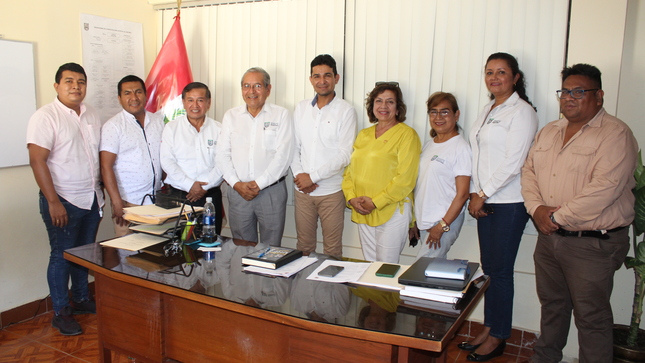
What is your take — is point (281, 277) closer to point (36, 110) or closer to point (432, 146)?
point (432, 146)

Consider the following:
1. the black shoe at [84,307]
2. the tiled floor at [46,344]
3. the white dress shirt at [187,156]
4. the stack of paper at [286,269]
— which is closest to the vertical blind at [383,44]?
the white dress shirt at [187,156]

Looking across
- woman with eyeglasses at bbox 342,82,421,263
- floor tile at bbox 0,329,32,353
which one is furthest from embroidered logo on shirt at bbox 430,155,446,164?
floor tile at bbox 0,329,32,353

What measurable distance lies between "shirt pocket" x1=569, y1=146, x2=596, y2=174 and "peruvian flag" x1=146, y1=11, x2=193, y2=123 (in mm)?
3026

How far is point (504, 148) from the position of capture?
8.79 feet

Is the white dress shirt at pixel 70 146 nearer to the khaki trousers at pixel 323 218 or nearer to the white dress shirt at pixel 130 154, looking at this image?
the white dress shirt at pixel 130 154

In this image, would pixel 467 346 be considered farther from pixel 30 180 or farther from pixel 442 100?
pixel 30 180

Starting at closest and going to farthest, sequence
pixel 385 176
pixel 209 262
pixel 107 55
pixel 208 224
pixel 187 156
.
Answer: pixel 209 262 → pixel 208 224 → pixel 385 176 → pixel 187 156 → pixel 107 55

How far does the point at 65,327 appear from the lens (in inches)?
125

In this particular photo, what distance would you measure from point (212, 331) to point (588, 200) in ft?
6.34

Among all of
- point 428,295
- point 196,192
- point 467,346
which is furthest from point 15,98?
point 467,346

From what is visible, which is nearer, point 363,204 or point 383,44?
point 363,204

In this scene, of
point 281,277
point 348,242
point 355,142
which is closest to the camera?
point 281,277

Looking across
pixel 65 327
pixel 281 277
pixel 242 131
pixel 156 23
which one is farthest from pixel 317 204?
pixel 156 23

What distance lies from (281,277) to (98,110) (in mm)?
2671
